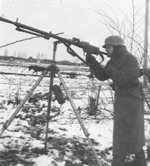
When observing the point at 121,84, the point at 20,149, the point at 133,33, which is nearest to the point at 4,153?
the point at 20,149

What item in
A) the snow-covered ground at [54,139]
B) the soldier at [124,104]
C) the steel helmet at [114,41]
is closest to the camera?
the soldier at [124,104]

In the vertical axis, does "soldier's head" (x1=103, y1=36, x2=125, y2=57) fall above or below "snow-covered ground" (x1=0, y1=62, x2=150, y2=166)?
above

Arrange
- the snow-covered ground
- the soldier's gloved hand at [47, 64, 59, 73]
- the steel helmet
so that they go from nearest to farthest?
1. the steel helmet
2. the soldier's gloved hand at [47, 64, 59, 73]
3. the snow-covered ground

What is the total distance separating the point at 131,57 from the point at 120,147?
107 cm

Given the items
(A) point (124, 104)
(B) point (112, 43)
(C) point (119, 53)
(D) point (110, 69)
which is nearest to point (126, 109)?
(A) point (124, 104)

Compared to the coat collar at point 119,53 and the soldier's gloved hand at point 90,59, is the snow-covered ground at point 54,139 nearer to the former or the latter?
the soldier's gloved hand at point 90,59

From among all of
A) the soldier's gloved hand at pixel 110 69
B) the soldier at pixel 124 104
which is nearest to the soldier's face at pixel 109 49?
the soldier at pixel 124 104

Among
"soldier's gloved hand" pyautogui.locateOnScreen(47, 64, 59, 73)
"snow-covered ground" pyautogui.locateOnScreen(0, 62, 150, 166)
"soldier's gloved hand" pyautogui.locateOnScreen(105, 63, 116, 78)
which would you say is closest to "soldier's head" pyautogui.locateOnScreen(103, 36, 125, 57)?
"soldier's gloved hand" pyautogui.locateOnScreen(105, 63, 116, 78)

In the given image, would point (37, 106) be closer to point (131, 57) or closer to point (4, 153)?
point (4, 153)

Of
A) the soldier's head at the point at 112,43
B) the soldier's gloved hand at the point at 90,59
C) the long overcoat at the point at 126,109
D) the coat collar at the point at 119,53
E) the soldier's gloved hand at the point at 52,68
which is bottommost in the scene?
the long overcoat at the point at 126,109

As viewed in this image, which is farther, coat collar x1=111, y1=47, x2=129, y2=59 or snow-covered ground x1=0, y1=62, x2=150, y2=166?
snow-covered ground x1=0, y1=62, x2=150, y2=166

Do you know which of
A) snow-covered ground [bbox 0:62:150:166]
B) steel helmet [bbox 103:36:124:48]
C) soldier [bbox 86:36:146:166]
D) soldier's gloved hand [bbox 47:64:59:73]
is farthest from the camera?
snow-covered ground [bbox 0:62:150:166]

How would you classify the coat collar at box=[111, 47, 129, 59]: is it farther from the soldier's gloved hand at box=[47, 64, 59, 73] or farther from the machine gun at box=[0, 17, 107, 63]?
the soldier's gloved hand at box=[47, 64, 59, 73]

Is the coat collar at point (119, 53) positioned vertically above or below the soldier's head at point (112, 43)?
below
